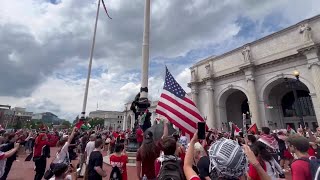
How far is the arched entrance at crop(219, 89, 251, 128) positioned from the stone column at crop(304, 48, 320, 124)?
13789 mm

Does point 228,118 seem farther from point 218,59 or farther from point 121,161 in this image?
point 121,161

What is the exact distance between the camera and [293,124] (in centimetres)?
3206

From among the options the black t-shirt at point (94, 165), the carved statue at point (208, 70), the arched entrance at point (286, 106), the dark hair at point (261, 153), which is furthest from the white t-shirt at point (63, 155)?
the carved statue at point (208, 70)

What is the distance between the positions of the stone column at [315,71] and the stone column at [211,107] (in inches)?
613

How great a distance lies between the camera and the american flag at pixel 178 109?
5195 mm

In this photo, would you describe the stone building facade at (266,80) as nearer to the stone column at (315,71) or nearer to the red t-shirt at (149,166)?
the stone column at (315,71)

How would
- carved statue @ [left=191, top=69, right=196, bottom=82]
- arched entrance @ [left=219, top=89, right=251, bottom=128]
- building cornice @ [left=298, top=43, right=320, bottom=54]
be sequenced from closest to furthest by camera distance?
building cornice @ [left=298, top=43, right=320, bottom=54] → arched entrance @ [left=219, top=89, right=251, bottom=128] → carved statue @ [left=191, top=69, right=196, bottom=82]

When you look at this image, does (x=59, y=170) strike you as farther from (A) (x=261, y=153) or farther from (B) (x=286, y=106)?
(B) (x=286, y=106)

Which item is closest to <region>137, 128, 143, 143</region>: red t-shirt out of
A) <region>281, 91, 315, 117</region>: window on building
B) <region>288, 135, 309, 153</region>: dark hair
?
<region>288, 135, 309, 153</region>: dark hair

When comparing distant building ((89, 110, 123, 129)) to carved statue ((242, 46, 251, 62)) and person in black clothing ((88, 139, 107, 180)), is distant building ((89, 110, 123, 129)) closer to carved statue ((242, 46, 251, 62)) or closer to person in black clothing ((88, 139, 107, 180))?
carved statue ((242, 46, 251, 62))

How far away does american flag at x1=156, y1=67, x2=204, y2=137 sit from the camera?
5.20 m

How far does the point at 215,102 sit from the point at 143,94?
27213mm

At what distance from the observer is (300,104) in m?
33.0

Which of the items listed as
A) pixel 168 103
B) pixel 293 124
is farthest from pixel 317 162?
pixel 293 124
